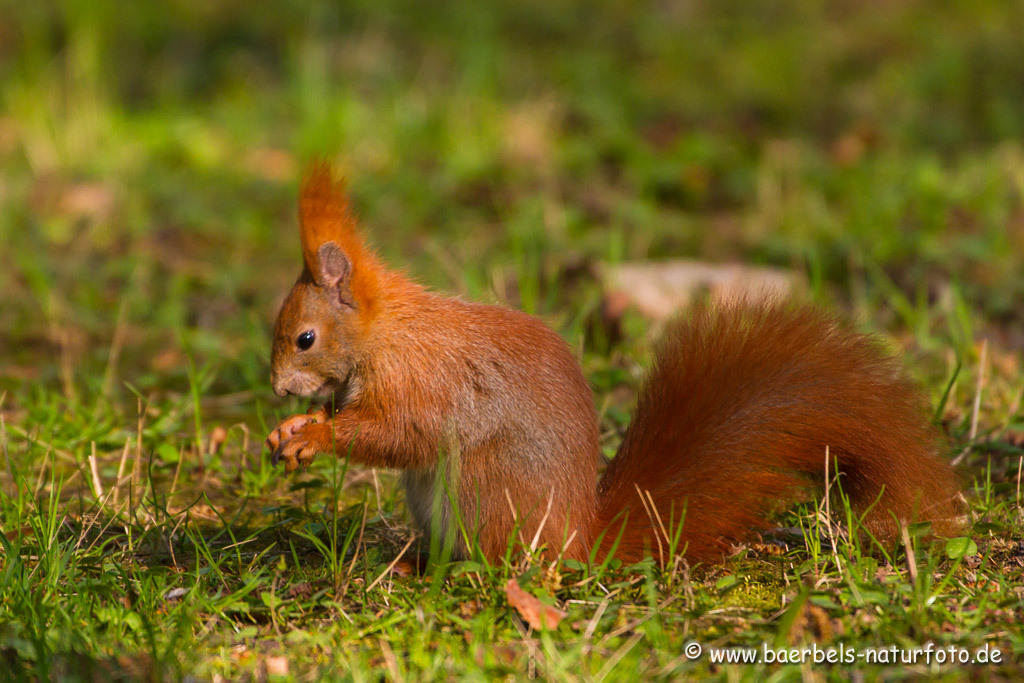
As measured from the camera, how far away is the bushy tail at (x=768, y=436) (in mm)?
2000

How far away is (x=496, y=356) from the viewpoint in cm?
212

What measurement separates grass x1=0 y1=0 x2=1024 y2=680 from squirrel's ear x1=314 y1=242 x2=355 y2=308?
0.36m

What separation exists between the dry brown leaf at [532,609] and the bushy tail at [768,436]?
0.23m

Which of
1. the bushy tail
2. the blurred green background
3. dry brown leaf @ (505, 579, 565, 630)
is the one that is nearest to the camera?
dry brown leaf @ (505, 579, 565, 630)

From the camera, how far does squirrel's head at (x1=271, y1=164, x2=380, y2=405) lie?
219 cm

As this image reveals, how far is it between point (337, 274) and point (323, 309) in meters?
0.08

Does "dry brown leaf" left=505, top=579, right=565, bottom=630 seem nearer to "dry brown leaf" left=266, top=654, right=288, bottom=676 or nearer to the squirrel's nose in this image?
"dry brown leaf" left=266, top=654, right=288, bottom=676

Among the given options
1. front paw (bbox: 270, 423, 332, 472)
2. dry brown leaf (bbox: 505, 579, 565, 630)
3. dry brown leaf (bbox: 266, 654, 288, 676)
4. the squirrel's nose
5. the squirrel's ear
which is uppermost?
the squirrel's ear

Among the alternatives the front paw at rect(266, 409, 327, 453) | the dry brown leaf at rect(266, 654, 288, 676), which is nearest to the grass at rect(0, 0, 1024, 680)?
the dry brown leaf at rect(266, 654, 288, 676)

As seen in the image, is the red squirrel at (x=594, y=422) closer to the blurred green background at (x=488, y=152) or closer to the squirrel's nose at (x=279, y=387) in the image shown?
the squirrel's nose at (x=279, y=387)

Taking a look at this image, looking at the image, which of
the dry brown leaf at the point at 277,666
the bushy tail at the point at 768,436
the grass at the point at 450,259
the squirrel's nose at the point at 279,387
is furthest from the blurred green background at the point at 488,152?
the dry brown leaf at the point at 277,666

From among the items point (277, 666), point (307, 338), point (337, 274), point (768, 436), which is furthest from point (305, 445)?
point (768, 436)

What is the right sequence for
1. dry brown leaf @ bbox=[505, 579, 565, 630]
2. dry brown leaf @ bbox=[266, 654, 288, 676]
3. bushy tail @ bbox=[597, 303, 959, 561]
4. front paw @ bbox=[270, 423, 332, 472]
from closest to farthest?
dry brown leaf @ bbox=[266, 654, 288, 676], dry brown leaf @ bbox=[505, 579, 565, 630], bushy tail @ bbox=[597, 303, 959, 561], front paw @ bbox=[270, 423, 332, 472]

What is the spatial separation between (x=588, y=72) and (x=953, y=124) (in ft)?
7.28
